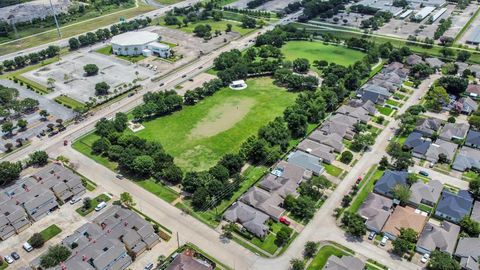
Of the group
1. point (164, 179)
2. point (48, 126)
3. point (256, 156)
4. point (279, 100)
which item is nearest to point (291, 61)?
point (279, 100)

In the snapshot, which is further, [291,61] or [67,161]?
[291,61]

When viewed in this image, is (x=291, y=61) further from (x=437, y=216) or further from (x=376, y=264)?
(x=376, y=264)

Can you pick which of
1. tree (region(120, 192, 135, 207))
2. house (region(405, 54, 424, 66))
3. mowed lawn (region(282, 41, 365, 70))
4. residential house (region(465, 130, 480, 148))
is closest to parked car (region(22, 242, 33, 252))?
tree (region(120, 192, 135, 207))

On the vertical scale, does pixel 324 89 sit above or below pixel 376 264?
above

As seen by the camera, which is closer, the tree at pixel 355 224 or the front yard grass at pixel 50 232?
the tree at pixel 355 224

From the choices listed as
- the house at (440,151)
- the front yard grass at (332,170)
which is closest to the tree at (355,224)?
the front yard grass at (332,170)

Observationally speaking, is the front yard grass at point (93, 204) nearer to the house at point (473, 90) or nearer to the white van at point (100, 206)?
the white van at point (100, 206)
